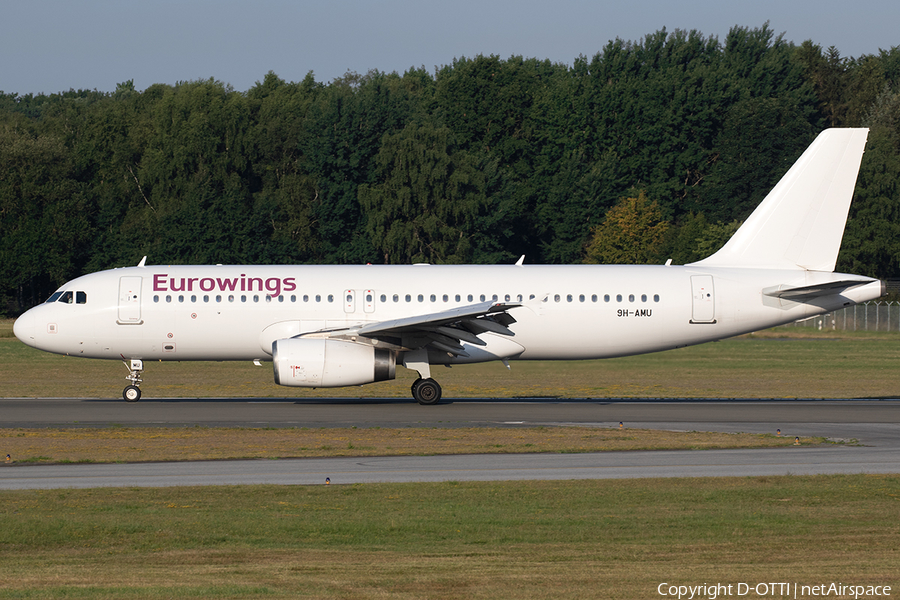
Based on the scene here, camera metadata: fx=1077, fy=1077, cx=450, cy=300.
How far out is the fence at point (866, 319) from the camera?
66.8 meters

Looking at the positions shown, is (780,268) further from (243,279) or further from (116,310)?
(116,310)

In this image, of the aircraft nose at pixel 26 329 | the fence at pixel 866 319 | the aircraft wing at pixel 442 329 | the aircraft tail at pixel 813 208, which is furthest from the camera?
the fence at pixel 866 319

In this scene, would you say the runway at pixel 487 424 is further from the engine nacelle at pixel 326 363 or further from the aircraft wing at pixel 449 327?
the aircraft wing at pixel 449 327

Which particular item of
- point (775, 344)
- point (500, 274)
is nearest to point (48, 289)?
point (775, 344)

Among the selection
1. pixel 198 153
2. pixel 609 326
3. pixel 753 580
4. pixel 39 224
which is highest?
pixel 198 153

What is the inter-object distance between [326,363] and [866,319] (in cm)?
5019

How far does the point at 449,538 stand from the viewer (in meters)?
12.4

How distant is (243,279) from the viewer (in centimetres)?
2977

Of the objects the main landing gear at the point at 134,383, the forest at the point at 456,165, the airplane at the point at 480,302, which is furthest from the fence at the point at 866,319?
the main landing gear at the point at 134,383

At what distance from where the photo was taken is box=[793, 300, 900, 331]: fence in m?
66.8

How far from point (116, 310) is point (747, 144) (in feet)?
235

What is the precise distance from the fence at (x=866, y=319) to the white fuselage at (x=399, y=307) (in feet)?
128

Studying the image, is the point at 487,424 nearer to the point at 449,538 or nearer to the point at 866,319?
the point at 449,538

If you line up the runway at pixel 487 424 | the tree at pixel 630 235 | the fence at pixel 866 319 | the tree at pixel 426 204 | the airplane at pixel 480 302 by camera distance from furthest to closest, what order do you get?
the tree at pixel 630 235
the tree at pixel 426 204
the fence at pixel 866 319
the airplane at pixel 480 302
the runway at pixel 487 424
